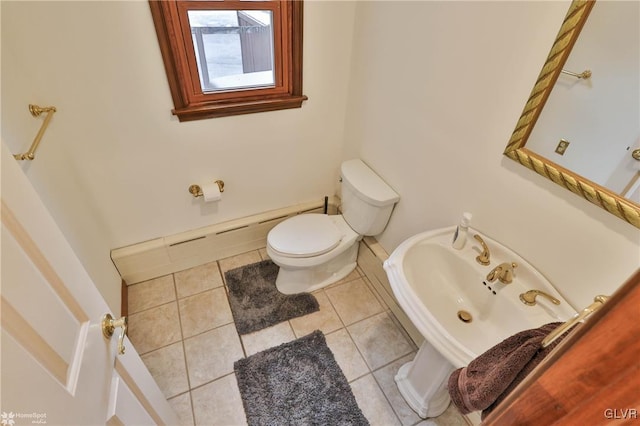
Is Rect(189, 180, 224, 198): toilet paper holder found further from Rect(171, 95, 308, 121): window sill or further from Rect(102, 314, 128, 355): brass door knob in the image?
Rect(102, 314, 128, 355): brass door knob

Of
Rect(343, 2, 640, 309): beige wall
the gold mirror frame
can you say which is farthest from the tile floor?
the gold mirror frame

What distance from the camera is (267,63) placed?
5.75ft

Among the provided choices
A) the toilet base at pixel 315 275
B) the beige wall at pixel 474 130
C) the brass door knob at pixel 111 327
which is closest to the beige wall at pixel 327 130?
the beige wall at pixel 474 130

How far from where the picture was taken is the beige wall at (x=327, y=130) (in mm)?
1030

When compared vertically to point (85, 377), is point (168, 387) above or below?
below

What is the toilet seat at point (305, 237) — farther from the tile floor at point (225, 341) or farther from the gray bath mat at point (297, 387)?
the gray bath mat at point (297, 387)

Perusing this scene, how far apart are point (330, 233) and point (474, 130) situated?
3.17 feet

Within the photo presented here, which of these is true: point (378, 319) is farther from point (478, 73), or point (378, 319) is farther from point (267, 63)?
point (267, 63)

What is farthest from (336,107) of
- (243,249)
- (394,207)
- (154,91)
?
(243,249)

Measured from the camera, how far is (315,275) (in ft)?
6.63

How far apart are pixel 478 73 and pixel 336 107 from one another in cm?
97

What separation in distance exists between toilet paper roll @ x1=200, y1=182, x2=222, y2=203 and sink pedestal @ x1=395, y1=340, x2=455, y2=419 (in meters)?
1.34

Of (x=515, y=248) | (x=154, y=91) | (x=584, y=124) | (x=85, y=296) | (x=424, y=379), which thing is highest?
(x=584, y=124)

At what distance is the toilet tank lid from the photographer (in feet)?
5.59
